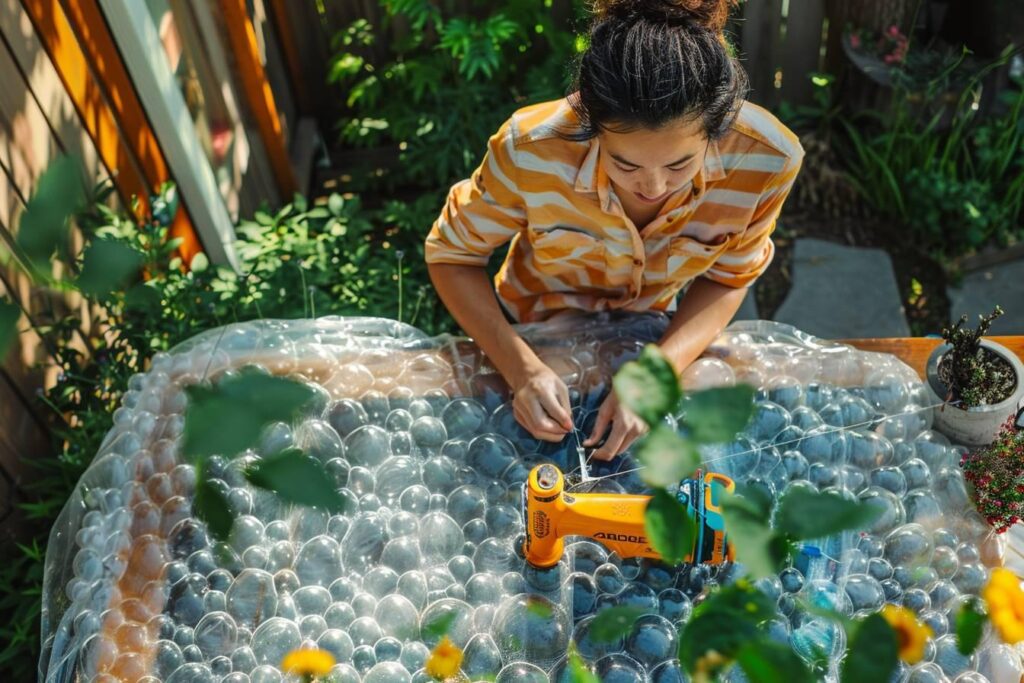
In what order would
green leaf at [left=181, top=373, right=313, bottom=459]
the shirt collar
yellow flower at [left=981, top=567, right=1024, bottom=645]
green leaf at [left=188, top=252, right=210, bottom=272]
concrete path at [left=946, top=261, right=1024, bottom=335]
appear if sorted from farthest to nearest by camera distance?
concrete path at [left=946, top=261, right=1024, bottom=335] → green leaf at [left=188, top=252, right=210, bottom=272] → the shirt collar → yellow flower at [left=981, top=567, right=1024, bottom=645] → green leaf at [left=181, top=373, right=313, bottom=459]

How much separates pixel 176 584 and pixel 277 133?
227 cm

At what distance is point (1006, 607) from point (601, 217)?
988 millimetres

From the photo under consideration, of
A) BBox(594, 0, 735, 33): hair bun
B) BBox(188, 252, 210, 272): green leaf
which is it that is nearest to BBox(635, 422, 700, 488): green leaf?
BBox(594, 0, 735, 33): hair bun

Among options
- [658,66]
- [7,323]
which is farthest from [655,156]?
[7,323]

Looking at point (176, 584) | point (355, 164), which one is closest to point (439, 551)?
point (176, 584)

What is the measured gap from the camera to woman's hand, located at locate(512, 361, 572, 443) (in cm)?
157

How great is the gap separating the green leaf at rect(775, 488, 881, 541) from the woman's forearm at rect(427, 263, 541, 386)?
0.99 meters

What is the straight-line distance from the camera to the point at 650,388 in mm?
672

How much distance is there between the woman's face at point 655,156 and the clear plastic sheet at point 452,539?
0.36 m

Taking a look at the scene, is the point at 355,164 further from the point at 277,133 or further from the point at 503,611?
the point at 503,611

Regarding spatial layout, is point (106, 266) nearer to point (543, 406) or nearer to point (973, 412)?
point (543, 406)

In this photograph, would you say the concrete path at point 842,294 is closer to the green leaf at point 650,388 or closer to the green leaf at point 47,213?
the green leaf at point 650,388

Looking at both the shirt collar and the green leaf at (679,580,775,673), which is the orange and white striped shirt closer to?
the shirt collar

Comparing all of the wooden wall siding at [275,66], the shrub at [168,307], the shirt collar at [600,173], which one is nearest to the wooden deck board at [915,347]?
the shirt collar at [600,173]
